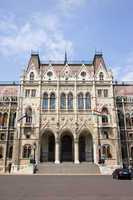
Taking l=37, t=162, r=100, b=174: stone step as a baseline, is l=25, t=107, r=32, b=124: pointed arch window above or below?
above

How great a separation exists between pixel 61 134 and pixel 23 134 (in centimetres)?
824

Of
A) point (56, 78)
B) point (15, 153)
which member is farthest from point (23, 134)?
point (56, 78)

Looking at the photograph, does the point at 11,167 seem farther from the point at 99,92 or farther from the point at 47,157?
the point at 99,92

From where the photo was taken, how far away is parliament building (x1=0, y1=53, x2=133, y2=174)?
4591 centimetres

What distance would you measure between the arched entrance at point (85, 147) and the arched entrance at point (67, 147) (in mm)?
2058

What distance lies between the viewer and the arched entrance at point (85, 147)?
48.0m

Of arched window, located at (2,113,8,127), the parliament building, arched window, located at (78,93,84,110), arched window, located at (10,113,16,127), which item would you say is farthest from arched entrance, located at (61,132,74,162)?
arched window, located at (2,113,8,127)

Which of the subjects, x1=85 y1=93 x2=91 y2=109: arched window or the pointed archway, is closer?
the pointed archway

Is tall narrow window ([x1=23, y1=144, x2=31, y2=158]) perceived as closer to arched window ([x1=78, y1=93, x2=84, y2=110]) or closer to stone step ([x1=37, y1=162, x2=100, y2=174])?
stone step ([x1=37, y1=162, x2=100, y2=174])

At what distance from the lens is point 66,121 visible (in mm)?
47812

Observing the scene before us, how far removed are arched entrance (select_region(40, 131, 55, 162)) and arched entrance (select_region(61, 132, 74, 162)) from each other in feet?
7.32

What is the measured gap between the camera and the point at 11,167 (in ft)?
146
